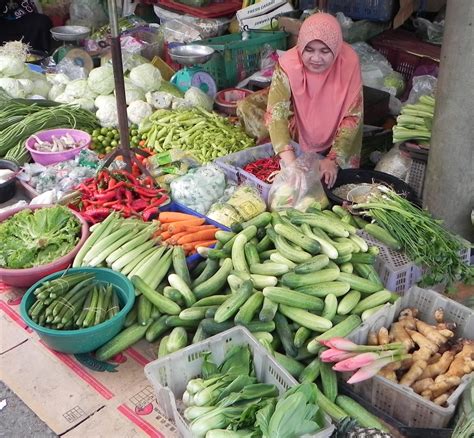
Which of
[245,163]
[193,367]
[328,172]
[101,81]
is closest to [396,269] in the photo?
[328,172]

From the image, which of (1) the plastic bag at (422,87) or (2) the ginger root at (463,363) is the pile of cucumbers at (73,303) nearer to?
(2) the ginger root at (463,363)

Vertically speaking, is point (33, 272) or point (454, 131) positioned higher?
point (454, 131)

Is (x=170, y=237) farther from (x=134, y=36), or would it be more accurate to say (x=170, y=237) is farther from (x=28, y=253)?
(x=134, y=36)

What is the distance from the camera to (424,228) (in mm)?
3023

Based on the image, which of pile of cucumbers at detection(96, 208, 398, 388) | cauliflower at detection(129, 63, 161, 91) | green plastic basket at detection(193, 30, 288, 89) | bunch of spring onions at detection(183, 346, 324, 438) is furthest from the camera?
green plastic basket at detection(193, 30, 288, 89)

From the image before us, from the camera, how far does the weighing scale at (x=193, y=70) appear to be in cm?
590

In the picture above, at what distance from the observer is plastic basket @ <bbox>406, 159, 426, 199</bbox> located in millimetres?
4004

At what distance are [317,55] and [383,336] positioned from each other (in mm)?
2175

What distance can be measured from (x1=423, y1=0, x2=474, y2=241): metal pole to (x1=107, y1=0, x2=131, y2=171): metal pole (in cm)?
222

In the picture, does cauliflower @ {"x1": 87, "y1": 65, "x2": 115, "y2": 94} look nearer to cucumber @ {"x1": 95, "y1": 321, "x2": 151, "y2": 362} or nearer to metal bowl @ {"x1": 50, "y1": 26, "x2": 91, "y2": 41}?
metal bowl @ {"x1": 50, "y1": 26, "x2": 91, "y2": 41}

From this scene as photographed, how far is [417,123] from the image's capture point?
4.07 m

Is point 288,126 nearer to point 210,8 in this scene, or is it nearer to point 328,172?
point 328,172

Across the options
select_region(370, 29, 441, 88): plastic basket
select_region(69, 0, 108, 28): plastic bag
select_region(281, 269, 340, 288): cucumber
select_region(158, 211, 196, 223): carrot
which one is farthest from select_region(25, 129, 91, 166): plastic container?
select_region(69, 0, 108, 28): plastic bag

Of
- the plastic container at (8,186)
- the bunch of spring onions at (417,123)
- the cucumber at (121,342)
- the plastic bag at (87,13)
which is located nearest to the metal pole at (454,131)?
the bunch of spring onions at (417,123)
